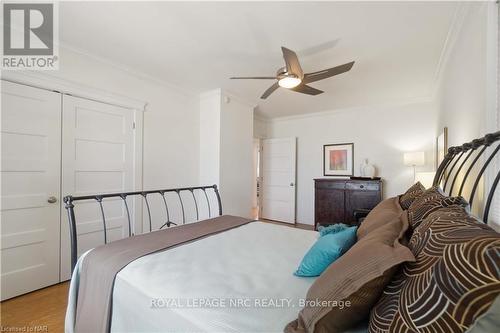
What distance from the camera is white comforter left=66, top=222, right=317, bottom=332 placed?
2.82 ft

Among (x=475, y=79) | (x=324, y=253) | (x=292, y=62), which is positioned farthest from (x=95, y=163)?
(x=475, y=79)

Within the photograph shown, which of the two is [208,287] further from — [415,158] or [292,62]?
[415,158]

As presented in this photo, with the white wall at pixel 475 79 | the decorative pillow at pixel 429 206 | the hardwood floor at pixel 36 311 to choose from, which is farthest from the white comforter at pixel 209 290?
the white wall at pixel 475 79

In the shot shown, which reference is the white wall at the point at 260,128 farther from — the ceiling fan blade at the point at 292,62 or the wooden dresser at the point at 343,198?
the ceiling fan blade at the point at 292,62

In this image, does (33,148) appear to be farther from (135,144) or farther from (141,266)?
(141,266)

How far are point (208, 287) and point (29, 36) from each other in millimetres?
2851

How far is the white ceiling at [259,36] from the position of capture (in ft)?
5.91

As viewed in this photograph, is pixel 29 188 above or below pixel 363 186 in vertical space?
above

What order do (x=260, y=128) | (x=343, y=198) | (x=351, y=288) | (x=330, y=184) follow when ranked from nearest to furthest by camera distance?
(x=351, y=288)
(x=343, y=198)
(x=330, y=184)
(x=260, y=128)

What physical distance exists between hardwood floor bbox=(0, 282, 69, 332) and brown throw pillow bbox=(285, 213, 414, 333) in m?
2.06

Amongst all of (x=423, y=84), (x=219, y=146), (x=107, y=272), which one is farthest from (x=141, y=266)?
(x=423, y=84)

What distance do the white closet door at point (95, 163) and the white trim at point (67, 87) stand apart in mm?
65

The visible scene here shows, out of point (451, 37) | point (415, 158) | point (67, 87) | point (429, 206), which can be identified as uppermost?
point (451, 37)

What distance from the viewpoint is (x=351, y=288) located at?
0.68 meters
